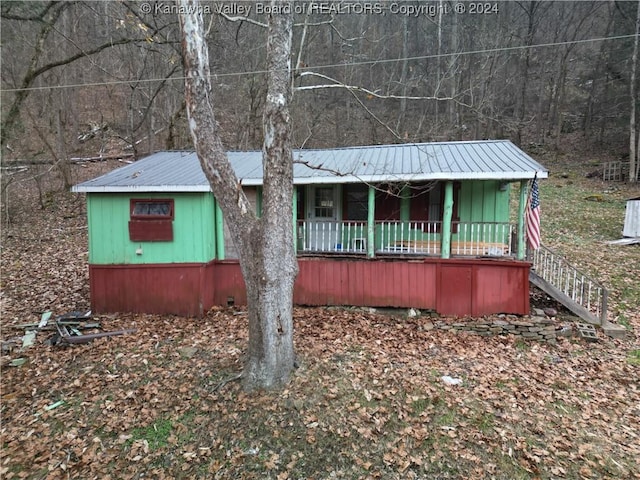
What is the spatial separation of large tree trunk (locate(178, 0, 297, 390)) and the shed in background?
1405 centimetres

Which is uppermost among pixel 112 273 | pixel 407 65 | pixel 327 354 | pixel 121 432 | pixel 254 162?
pixel 407 65

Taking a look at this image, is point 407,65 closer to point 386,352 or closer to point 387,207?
point 387,207

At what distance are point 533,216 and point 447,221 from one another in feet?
5.66

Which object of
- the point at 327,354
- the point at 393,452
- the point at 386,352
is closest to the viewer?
the point at 393,452

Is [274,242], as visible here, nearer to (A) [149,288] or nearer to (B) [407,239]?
(A) [149,288]

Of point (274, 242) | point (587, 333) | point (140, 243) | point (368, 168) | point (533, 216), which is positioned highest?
point (368, 168)

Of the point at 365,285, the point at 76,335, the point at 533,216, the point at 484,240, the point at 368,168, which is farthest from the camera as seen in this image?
the point at 368,168

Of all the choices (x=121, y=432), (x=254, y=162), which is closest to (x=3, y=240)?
(x=254, y=162)

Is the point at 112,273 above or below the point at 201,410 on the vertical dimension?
above

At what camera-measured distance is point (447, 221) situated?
812 cm

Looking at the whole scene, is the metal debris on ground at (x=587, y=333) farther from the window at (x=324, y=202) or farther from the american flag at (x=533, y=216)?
the window at (x=324, y=202)

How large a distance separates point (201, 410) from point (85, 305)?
5.81m

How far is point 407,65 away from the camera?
22.5m

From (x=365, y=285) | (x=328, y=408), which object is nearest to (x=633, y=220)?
(x=365, y=285)
